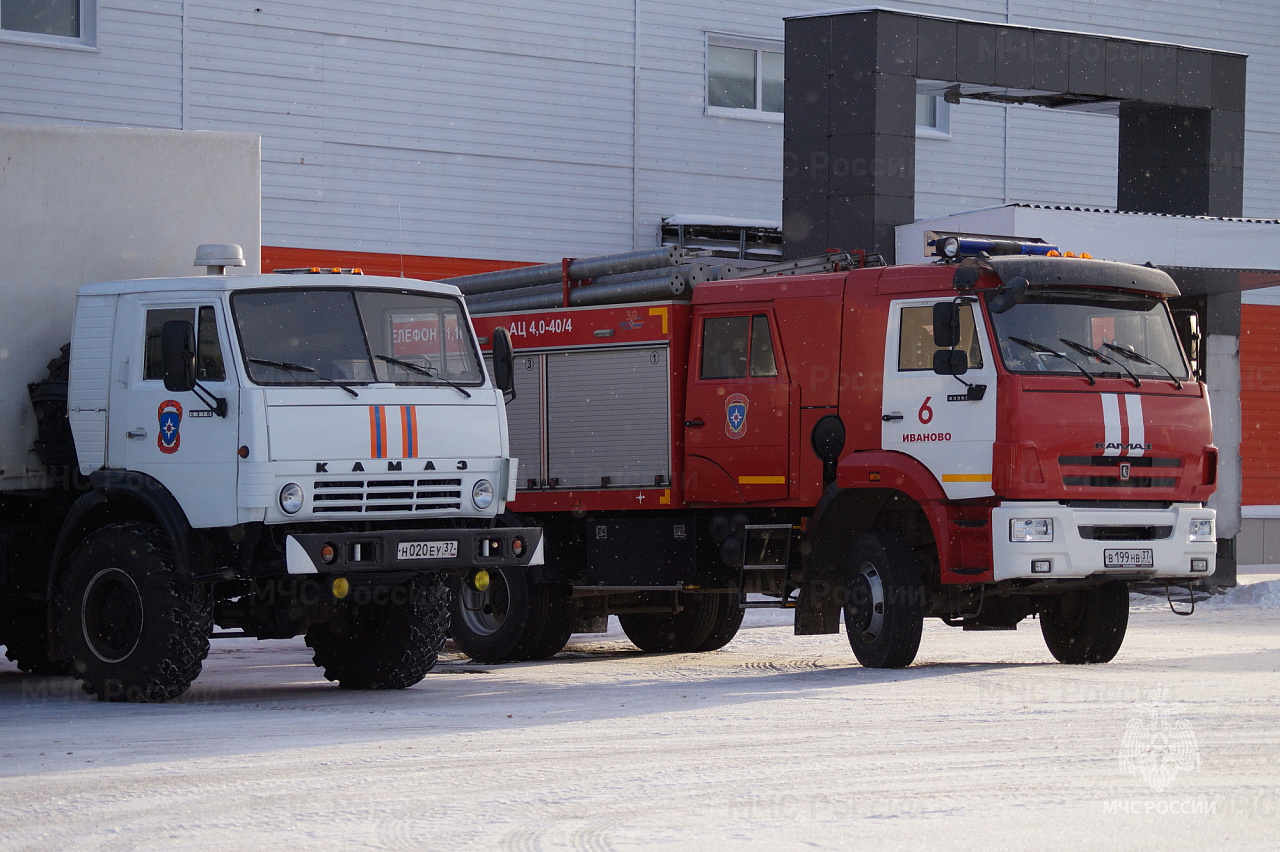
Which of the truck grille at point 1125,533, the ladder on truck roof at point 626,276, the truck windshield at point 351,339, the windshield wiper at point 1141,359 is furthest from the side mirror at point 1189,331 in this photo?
the truck windshield at point 351,339

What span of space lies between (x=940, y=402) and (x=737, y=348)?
6.47 ft

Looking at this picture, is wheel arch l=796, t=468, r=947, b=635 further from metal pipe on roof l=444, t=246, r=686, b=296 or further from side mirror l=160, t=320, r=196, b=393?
side mirror l=160, t=320, r=196, b=393

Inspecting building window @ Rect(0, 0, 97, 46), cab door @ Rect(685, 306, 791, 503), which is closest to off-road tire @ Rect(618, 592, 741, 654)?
cab door @ Rect(685, 306, 791, 503)

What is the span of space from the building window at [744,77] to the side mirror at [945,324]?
42.9 feet

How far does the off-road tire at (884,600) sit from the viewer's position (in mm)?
12969

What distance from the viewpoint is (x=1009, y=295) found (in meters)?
12.7

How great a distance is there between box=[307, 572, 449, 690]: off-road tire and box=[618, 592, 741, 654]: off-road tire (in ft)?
12.5

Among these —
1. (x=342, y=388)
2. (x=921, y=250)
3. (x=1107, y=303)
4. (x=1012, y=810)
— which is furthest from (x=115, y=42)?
(x=1012, y=810)

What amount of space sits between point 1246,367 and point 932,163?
651 centimetres

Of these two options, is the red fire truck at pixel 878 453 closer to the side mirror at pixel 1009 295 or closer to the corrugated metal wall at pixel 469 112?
the side mirror at pixel 1009 295

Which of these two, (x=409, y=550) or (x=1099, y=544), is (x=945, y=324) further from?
(x=409, y=550)

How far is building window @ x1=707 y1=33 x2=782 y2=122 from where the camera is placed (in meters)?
25.5

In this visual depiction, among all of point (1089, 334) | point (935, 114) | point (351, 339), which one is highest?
point (935, 114)

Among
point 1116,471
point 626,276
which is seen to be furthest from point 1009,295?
point 626,276
